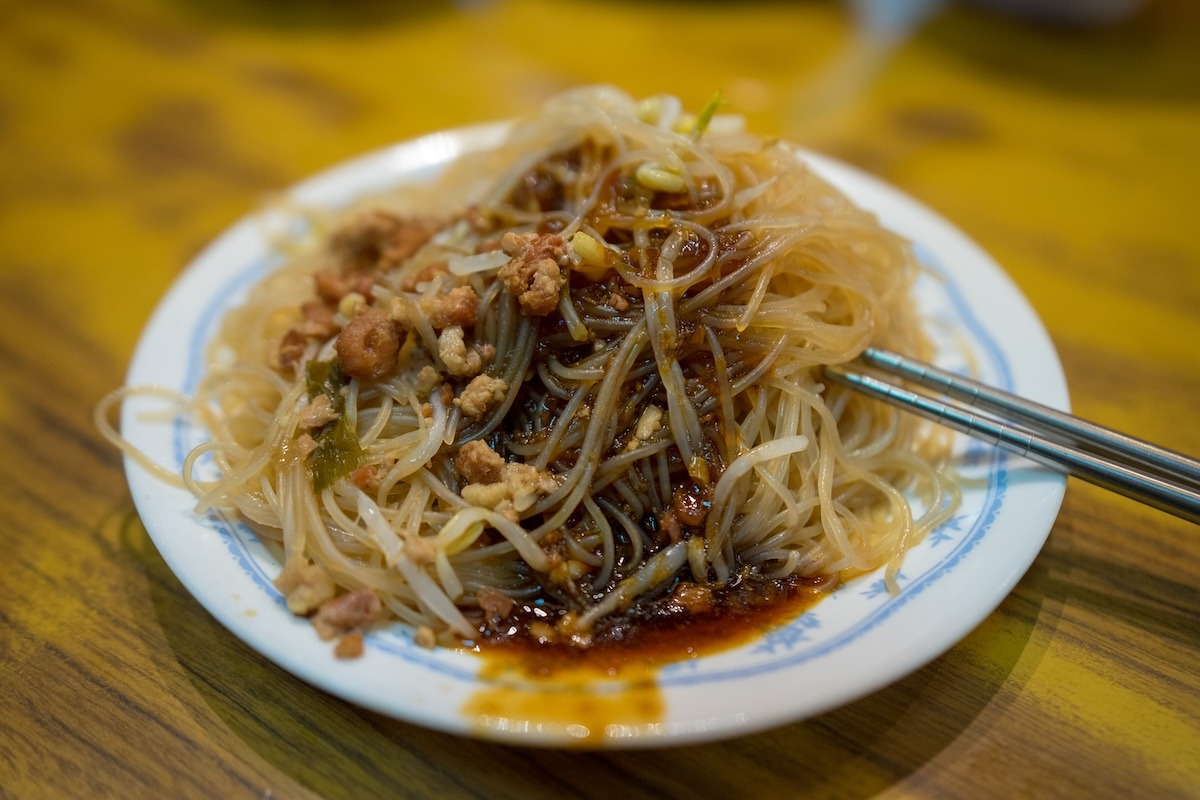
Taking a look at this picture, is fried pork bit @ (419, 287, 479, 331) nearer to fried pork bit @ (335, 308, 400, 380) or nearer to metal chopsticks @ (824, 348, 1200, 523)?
fried pork bit @ (335, 308, 400, 380)

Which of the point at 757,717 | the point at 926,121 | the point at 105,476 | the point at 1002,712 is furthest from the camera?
the point at 926,121

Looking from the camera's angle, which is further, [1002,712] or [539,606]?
[539,606]

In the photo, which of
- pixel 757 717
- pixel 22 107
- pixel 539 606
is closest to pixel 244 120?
pixel 22 107

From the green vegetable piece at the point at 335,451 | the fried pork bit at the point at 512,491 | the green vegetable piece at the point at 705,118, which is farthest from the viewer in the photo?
the green vegetable piece at the point at 705,118

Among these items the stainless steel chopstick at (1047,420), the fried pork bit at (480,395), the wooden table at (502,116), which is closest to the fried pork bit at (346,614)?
the wooden table at (502,116)

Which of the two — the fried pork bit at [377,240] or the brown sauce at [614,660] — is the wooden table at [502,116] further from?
the fried pork bit at [377,240]

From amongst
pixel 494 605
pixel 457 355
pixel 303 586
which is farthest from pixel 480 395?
pixel 303 586

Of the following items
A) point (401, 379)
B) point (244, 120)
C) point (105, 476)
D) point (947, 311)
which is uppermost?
point (947, 311)

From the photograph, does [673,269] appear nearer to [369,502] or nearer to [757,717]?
[369,502]
